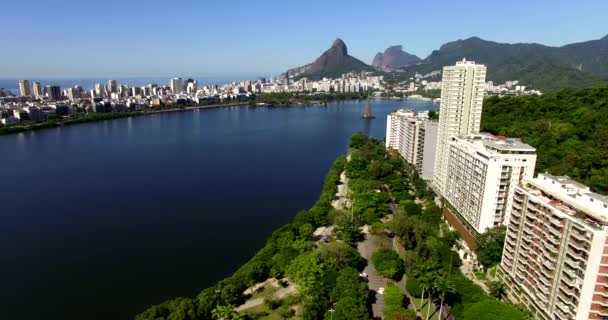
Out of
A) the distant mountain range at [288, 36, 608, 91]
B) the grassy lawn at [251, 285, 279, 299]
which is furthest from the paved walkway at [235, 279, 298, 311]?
the distant mountain range at [288, 36, 608, 91]

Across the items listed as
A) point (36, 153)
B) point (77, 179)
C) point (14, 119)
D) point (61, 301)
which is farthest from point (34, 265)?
point (14, 119)

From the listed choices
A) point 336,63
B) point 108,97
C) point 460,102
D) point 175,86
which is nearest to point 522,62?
point 336,63

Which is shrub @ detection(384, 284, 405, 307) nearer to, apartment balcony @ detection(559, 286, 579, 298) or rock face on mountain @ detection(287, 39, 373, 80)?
apartment balcony @ detection(559, 286, 579, 298)

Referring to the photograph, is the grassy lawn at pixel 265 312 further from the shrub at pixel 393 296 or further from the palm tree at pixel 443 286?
the palm tree at pixel 443 286

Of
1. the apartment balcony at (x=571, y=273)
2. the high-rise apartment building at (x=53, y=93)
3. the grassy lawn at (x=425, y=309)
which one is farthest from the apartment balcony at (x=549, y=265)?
the high-rise apartment building at (x=53, y=93)

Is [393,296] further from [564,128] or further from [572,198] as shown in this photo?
[564,128]

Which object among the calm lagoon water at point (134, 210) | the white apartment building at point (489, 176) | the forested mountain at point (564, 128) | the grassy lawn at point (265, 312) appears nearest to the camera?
the grassy lawn at point (265, 312)
